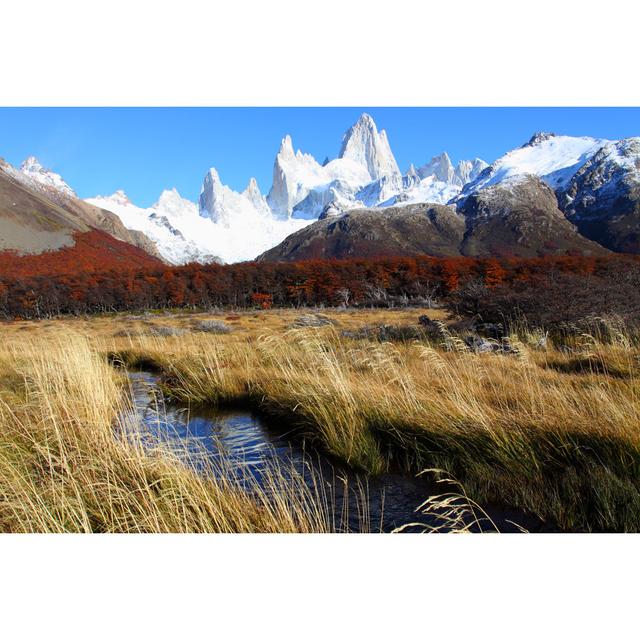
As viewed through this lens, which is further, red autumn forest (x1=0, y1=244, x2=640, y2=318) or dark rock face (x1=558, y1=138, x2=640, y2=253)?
dark rock face (x1=558, y1=138, x2=640, y2=253)

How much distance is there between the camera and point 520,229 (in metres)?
167

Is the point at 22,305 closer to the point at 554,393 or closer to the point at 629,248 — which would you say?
the point at 554,393

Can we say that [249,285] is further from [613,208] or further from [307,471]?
[613,208]

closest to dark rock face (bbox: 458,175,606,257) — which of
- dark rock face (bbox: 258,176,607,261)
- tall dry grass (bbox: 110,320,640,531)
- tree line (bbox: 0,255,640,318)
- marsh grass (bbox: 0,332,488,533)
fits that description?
dark rock face (bbox: 258,176,607,261)

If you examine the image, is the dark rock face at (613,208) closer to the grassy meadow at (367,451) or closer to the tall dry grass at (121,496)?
the grassy meadow at (367,451)

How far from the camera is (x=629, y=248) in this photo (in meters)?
145

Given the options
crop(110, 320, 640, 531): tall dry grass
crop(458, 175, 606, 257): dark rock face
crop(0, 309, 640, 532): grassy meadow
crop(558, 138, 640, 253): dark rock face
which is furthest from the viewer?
crop(558, 138, 640, 253): dark rock face

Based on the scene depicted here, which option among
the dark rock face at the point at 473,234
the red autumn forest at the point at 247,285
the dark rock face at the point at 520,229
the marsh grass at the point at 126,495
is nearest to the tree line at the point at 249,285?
the red autumn forest at the point at 247,285

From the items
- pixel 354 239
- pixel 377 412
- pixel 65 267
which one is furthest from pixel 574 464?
pixel 354 239

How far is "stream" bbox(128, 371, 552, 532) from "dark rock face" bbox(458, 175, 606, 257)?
15413cm

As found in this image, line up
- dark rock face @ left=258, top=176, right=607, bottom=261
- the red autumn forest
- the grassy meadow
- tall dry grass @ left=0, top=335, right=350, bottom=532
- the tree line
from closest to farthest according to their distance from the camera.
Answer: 1. tall dry grass @ left=0, top=335, right=350, bottom=532
2. the grassy meadow
3. the tree line
4. the red autumn forest
5. dark rock face @ left=258, top=176, right=607, bottom=261

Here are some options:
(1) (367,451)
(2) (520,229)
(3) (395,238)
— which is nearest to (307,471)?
(1) (367,451)

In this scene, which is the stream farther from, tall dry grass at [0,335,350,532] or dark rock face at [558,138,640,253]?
dark rock face at [558,138,640,253]

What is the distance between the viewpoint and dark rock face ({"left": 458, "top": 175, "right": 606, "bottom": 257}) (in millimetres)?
153125
